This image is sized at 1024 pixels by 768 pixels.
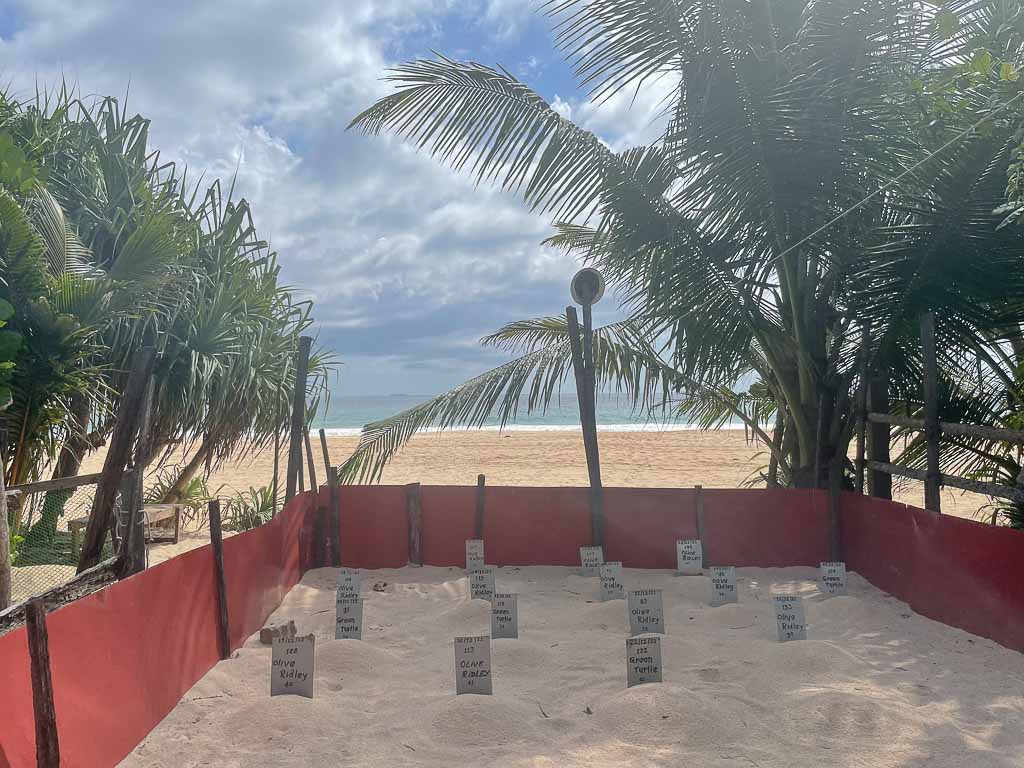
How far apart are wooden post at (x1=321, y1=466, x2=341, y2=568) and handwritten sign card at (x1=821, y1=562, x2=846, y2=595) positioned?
3550 mm

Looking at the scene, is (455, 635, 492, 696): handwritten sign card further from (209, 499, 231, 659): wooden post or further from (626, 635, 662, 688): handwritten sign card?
(209, 499, 231, 659): wooden post

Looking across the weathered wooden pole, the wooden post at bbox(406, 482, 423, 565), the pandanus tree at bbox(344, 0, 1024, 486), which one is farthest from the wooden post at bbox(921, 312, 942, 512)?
the weathered wooden pole

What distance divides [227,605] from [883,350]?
4463 millimetres

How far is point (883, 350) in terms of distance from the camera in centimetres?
555

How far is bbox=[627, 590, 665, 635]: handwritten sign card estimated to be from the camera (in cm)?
422

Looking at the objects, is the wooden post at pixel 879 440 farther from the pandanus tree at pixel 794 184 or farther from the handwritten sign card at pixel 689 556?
the handwritten sign card at pixel 689 556

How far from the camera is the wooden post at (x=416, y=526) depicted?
20.5 ft

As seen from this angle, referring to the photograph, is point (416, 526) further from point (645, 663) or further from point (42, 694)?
point (42, 694)

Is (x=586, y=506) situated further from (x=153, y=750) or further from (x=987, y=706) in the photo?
(x=153, y=750)

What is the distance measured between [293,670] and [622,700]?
Result: 1384 millimetres

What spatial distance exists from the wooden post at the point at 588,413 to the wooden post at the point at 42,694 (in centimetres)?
414

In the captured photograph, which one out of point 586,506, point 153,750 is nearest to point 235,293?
point 586,506

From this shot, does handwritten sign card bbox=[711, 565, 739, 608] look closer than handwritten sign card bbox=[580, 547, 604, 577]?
Yes

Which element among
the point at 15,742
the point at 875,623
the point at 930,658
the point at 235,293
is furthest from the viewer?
the point at 235,293
